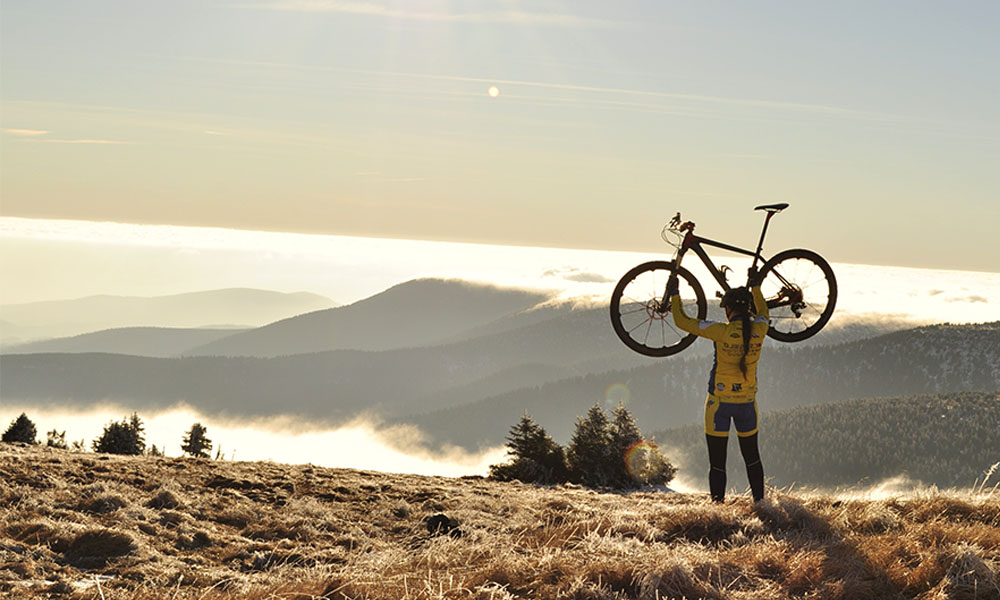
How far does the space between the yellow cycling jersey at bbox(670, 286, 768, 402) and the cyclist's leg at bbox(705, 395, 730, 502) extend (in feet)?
0.73

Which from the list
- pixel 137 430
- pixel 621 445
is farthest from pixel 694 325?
pixel 137 430

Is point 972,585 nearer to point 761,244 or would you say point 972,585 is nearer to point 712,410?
point 712,410

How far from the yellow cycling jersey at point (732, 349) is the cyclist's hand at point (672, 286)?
43 centimetres

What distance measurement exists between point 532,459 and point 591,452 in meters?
3.08

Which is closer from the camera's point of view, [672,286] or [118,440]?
[672,286]

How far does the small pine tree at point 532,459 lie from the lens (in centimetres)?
2928

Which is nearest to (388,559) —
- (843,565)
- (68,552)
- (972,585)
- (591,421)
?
(843,565)

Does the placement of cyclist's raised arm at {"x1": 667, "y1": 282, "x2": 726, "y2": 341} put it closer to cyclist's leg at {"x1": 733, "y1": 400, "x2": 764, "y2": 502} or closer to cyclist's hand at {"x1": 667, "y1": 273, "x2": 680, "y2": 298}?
cyclist's hand at {"x1": 667, "y1": 273, "x2": 680, "y2": 298}

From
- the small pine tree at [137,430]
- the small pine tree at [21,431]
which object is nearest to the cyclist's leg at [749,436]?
the small pine tree at [21,431]

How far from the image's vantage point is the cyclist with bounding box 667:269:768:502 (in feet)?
39.1

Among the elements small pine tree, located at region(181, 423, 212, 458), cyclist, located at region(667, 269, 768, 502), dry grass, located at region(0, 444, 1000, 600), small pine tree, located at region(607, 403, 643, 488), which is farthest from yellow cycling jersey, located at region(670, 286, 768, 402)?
small pine tree, located at region(181, 423, 212, 458)

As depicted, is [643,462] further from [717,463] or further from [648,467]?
[717,463]

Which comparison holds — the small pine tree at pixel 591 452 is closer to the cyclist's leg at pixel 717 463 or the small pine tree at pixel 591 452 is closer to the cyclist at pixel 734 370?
the cyclist's leg at pixel 717 463

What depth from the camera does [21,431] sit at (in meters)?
28.2
